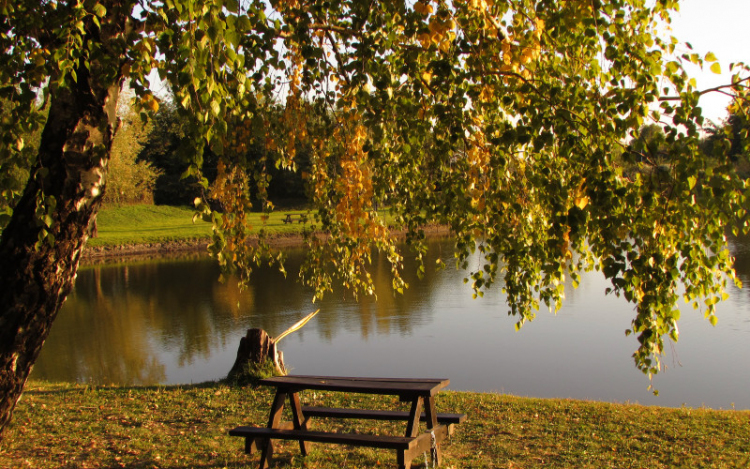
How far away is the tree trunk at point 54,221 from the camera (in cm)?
309

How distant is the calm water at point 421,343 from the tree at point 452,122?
13.8 ft

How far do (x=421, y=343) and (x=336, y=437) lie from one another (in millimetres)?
6140

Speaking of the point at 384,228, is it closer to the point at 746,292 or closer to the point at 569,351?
the point at 569,351

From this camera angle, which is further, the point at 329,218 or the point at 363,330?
the point at 363,330

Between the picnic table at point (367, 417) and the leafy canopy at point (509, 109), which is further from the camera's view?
the picnic table at point (367, 417)

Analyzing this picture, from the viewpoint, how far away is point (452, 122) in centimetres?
302

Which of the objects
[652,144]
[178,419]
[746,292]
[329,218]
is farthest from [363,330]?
[652,144]

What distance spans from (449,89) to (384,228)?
1683mm

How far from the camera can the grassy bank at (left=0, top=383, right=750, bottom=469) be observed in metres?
4.51

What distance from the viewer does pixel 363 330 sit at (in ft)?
36.6

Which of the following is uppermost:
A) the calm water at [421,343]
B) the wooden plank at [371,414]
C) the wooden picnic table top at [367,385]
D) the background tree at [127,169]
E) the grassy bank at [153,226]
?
the background tree at [127,169]

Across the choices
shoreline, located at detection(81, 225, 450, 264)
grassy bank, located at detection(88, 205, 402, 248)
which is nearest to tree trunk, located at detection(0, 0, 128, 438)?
grassy bank, located at detection(88, 205, 402, 248)

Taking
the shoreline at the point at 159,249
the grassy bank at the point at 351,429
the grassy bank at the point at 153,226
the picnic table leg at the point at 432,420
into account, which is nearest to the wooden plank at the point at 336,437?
the picnic table leg at the point at 432,420

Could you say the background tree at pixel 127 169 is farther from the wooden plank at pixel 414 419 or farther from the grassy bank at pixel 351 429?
the wooden plank at pixel 414 419
